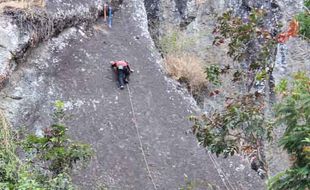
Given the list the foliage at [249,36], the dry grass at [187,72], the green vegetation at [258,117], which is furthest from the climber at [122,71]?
the foliage at [249,36]

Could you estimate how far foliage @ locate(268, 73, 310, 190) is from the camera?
14.8 feet

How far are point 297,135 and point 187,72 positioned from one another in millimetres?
6290

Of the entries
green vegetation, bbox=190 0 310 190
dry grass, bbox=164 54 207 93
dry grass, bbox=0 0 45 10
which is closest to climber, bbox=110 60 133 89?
dry grass, bbox=164 54 207 93

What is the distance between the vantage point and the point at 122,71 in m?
9.94

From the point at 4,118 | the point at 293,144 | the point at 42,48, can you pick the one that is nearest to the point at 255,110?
the point at 293,144

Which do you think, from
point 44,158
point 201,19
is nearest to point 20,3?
point 44,158

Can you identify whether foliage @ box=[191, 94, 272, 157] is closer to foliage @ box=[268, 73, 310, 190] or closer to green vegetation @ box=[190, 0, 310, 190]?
green vegetation @ box=[190, 0, 310, 190]

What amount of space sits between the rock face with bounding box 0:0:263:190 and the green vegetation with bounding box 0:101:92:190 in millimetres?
1195

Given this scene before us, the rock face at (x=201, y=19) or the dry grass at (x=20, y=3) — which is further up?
the dry grass at (x=20, y=3)

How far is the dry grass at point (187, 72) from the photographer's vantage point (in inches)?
425

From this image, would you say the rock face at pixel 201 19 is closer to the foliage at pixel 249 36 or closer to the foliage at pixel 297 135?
the foliage at pixel 249 36

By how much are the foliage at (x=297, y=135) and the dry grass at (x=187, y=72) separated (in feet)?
19.1

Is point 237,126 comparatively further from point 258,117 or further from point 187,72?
point 187,72

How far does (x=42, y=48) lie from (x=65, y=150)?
3393 mm
